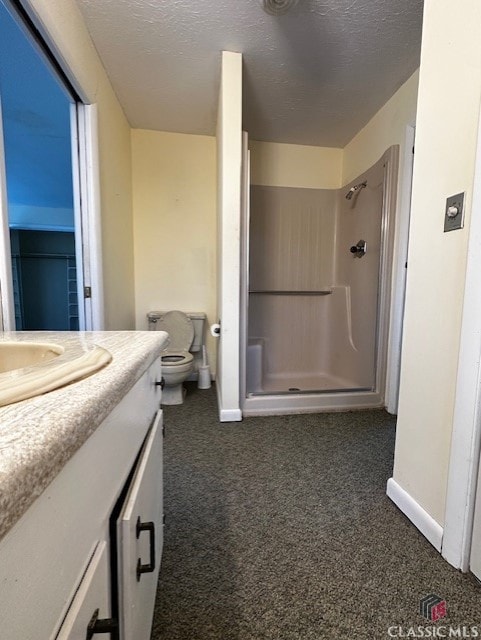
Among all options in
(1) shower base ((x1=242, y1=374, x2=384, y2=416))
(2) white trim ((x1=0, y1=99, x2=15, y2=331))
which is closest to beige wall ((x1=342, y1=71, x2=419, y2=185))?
(1) shower base ((x1=242, y1=374, x2=384, y2=416))

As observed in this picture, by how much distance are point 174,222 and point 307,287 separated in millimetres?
1396

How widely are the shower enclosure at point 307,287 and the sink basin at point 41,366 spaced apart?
1.90 meters

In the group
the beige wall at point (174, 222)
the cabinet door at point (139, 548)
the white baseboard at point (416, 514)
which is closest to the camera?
the cabinet door at point (139, 548)

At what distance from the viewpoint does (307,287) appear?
2900mm

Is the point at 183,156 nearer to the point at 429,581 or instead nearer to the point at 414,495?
the point at 414,495

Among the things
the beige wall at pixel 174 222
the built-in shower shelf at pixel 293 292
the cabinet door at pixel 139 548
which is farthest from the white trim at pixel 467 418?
the beige wall at pixel 174 222

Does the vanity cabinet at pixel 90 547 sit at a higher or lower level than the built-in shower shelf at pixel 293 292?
lower

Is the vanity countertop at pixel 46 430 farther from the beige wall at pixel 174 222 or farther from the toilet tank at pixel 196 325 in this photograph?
the beige wall at pixel 174 222

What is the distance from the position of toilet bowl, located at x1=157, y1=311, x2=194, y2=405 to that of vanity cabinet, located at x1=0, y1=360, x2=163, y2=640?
1.50 meters

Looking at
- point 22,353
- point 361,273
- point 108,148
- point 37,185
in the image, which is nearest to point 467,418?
point 22,353

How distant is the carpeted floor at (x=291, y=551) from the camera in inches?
30.9

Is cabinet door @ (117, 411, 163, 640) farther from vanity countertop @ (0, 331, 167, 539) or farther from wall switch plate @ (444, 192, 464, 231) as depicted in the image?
wall switch plate @ (444, 192, 464, 231)

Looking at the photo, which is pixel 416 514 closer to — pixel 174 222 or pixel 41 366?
pixel 41 366

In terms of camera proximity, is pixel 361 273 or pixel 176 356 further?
pixel 361 273
